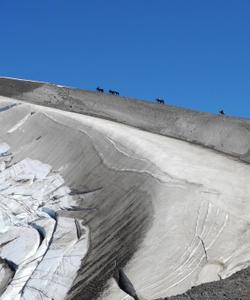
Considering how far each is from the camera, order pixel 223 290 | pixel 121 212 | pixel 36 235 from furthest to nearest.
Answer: pixel 36 235 → pixel 121 212 → pixel 223 290

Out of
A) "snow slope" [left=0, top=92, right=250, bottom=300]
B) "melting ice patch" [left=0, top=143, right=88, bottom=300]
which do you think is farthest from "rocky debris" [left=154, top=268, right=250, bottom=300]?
"melting ice patch" [left=0, top=143, right=88, bottom=300]

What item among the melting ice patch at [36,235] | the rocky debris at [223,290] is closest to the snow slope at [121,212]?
the melting ice patch at [36,235]

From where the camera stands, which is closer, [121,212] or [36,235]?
[121,212]

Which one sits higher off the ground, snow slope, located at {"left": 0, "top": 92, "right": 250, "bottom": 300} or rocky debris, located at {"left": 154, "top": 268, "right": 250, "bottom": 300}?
snow slope, located at {"left": 0, "top": 92, "right": 250, "bottom": 300}

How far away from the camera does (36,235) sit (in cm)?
2302

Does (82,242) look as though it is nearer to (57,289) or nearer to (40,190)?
(57,289)

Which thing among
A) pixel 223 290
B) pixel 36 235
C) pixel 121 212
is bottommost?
pixel 223 290

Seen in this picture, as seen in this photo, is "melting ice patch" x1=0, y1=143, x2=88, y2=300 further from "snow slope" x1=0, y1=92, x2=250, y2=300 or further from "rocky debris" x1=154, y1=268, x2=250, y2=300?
"rocky debris" x1=154, y1=268, x2=250, y2=300

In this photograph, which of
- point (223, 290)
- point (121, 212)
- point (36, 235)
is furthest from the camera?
point (36, 235)

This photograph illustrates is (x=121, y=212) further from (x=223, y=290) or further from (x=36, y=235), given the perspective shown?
(x=223, y=290)

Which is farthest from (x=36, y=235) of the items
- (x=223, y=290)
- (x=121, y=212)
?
(x=223, y=290)

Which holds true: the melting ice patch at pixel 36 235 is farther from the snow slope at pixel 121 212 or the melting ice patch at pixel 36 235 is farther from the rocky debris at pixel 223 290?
the rocky debris at pixel 223 290

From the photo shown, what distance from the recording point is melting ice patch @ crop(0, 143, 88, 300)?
1966cm

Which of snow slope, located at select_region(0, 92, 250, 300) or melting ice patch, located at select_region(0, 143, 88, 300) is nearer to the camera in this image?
snow slope, located at select_region(0, 92, 250, 300)
